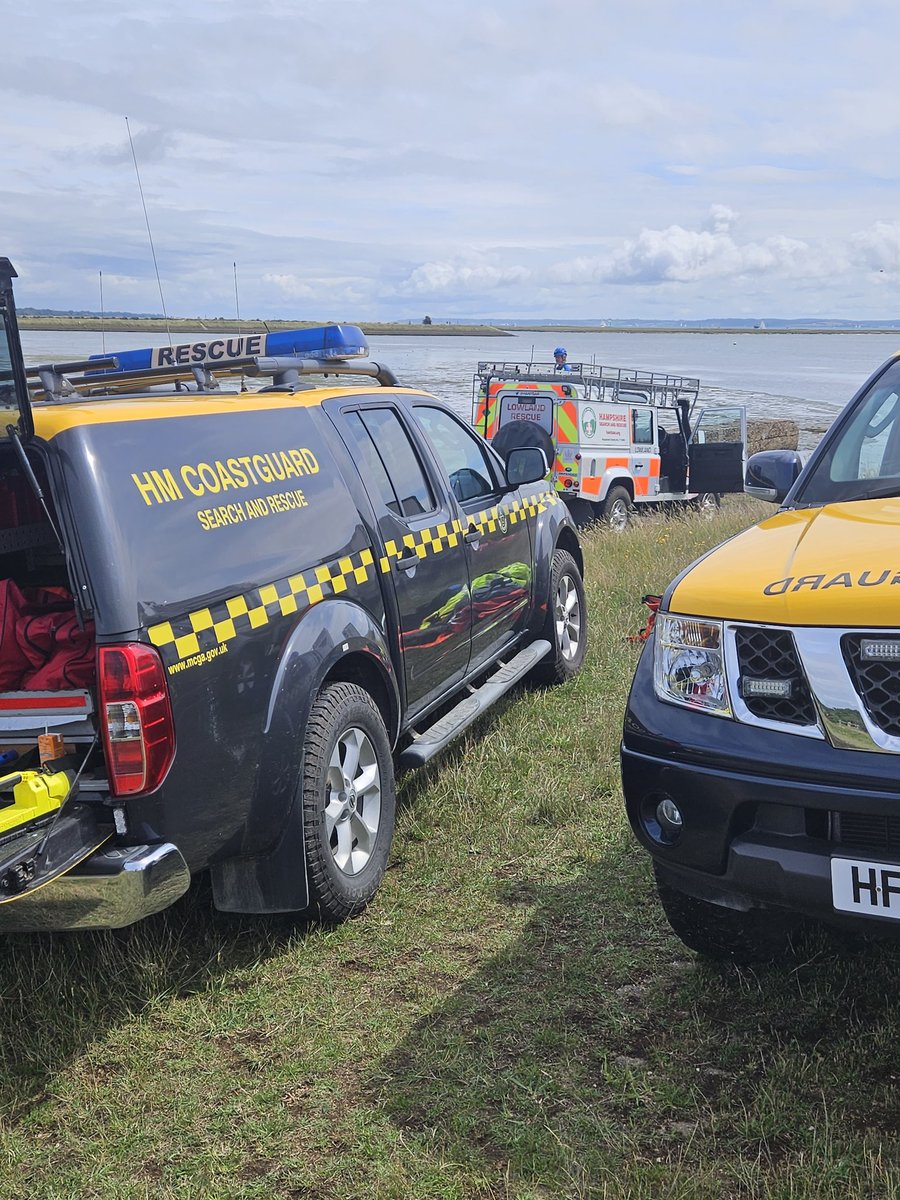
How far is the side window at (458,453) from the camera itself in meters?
5.39

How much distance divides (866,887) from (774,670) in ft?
1.81

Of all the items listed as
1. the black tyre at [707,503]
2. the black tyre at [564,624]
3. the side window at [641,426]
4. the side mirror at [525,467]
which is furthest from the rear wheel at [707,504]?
the side mirror at [525,467]

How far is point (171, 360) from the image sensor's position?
486 centimetres

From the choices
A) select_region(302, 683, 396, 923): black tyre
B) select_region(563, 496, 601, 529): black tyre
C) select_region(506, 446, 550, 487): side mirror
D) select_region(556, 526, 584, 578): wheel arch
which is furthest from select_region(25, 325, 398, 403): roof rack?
select_region(563, 496, 601, 529): black tyre

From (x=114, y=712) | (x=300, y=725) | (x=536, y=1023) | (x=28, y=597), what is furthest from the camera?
(x=28, y=597)

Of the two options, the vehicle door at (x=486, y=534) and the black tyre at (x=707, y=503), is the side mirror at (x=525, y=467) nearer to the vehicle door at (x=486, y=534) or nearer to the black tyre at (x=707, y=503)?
the vehicle door at (x=486, y=534)

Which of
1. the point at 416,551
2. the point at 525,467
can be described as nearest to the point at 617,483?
the point at 525,467

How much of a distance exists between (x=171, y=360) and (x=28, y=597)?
1.37m

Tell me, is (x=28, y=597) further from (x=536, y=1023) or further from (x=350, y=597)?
(x=536, y=1023)

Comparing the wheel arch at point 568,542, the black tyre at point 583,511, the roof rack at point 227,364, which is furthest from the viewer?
the black tyre at point 583,511

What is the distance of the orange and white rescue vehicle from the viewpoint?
564 inches

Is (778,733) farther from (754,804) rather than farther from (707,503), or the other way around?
(707,503)

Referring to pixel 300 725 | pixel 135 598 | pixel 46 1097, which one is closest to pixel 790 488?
pixel 300 725

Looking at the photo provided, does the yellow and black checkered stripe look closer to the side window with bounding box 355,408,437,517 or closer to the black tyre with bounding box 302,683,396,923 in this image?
the side window with bounding box 355,408,437,517
